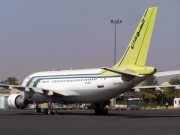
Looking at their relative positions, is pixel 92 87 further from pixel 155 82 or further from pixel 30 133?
pixel 155 82

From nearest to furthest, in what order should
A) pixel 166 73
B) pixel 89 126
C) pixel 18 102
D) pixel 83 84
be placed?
pixel 89 126 < pixel 166 73 < pixel 83 84 < pixel 18 102

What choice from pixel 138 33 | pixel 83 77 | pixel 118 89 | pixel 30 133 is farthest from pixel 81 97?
pixel 30 133

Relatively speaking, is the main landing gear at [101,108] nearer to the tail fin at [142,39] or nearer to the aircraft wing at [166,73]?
the tail fin at [142,39]

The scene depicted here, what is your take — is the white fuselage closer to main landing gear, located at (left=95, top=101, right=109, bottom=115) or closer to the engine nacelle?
the engine nacelle

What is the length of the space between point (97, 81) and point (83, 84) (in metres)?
1.87

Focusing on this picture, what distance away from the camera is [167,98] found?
403 ft

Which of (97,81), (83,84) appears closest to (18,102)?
(83,84)

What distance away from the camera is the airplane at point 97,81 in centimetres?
3988

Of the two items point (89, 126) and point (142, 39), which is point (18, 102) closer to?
point (142, 39)

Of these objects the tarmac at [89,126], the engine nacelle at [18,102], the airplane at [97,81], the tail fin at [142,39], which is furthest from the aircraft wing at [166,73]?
the engine nacelle at [18,102]

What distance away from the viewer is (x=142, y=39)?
4022 centimetres

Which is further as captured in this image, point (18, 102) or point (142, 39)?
point (18, 102)

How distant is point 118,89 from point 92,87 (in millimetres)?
2952

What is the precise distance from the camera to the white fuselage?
41188 millimetres
